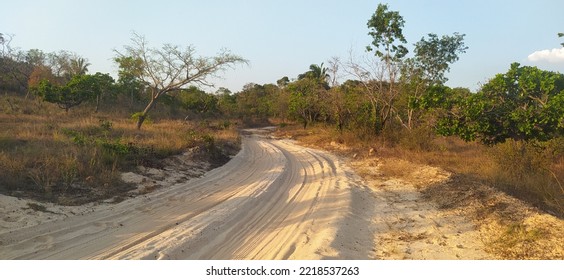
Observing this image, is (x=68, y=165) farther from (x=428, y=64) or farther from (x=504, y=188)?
(x=428, y=64)

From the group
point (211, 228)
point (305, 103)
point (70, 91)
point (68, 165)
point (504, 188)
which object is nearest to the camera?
point (211, 228)

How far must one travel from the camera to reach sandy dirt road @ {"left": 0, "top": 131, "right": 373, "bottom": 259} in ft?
15.2

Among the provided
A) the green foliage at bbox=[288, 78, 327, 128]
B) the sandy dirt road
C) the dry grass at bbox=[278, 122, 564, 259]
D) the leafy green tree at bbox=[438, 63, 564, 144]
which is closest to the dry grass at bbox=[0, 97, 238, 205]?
the sandy dirt road

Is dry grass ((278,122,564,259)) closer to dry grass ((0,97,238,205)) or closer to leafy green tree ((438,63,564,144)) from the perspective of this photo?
leafy green tree ((438,63,564,144))

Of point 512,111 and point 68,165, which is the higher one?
point 512,111

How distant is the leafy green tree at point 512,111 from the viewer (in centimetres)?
1088

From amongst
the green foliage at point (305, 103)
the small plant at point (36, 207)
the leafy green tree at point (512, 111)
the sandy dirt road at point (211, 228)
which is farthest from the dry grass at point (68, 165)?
the green foliage at point (305, 103)

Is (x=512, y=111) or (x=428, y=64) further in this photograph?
(x=428, y=64)

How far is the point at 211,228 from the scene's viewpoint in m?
5.64

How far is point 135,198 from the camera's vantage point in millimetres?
7086

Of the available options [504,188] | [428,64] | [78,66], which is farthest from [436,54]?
[78,66]

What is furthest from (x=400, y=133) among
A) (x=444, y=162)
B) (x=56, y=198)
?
(x=56, y=198)

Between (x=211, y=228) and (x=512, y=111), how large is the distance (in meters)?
10.8

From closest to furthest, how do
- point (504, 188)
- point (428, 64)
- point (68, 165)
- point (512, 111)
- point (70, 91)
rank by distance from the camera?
point (68, 165) < point (504, 188) < point (512, 111) < point (428, 64) < point (70, 91)
